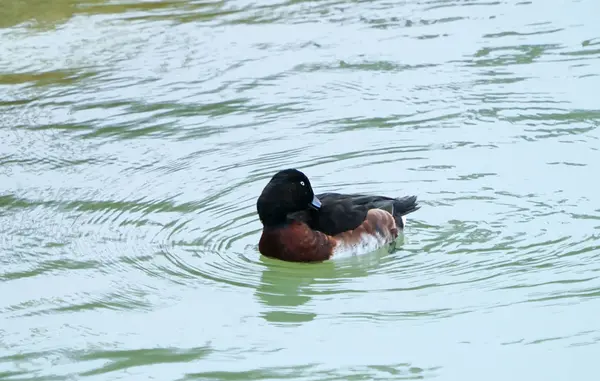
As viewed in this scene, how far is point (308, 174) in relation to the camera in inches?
417

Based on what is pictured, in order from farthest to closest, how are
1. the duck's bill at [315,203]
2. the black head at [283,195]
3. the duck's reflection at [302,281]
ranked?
the duck's bill at [315,203] < the black head at [283,195] < the duck's reflection at [302,281]

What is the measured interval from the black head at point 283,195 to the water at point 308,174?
386 mm

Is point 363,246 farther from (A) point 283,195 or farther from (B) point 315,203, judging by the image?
(A) point 283,195

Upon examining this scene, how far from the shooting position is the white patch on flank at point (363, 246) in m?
8.98

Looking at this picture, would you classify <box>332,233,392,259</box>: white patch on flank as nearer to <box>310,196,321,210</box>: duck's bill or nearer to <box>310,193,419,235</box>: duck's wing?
<box>310,193,419,235</box>: duck's wing

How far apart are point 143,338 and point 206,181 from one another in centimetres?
325

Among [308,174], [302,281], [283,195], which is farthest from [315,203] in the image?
[308,174]

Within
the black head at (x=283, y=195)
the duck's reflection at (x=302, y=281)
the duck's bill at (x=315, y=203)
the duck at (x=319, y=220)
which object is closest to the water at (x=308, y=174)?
the duck's reflection at (x=302, y=281)

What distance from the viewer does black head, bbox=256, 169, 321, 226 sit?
8789 mm

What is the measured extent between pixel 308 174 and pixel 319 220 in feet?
5.16

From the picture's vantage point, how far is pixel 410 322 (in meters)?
7.37

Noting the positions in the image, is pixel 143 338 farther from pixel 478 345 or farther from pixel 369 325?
pixel 478 345

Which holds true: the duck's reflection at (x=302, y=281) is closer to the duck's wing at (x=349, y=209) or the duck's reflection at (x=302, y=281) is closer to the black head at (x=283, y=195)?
the duck's wing at (x=349, y=209)

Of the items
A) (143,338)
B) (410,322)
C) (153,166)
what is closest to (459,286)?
(410,322)
